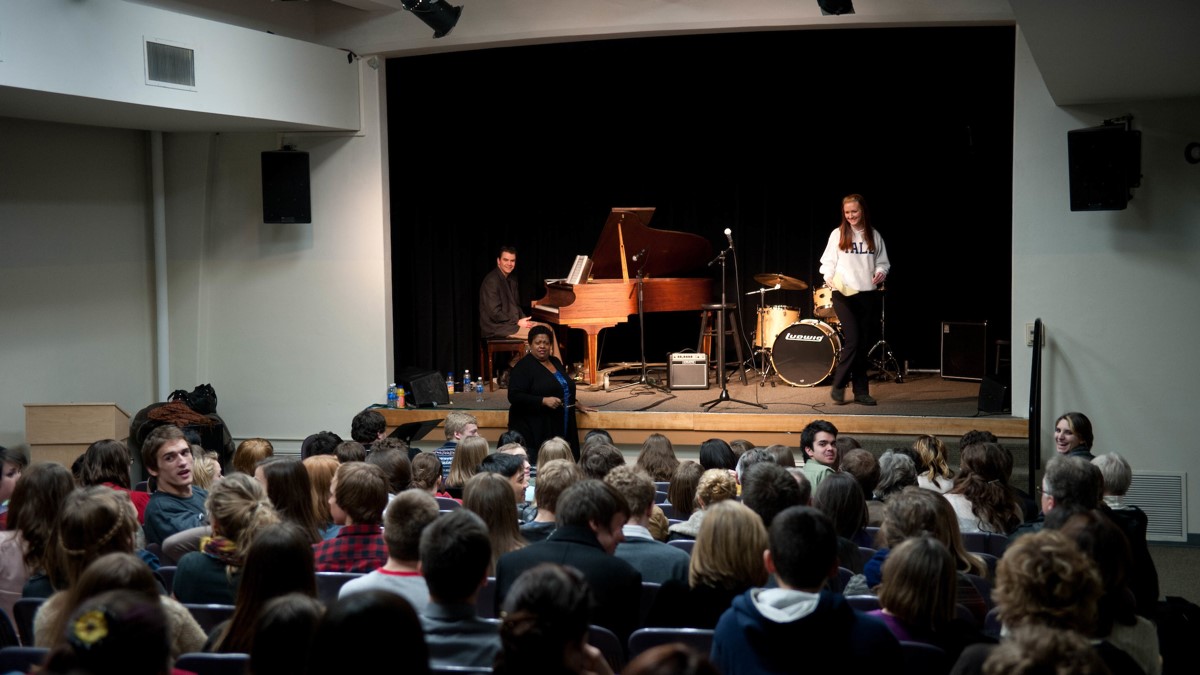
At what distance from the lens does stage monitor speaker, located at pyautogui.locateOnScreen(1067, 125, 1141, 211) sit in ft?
25.6

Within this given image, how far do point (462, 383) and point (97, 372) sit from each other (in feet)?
11.5

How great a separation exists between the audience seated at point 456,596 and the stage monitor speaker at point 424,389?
6.99 meters

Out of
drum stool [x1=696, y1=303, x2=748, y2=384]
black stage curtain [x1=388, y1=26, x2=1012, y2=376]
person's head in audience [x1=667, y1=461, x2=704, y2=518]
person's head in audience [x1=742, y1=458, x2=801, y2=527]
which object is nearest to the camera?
person's head in audience [x1=742, y1=458, x2=801, y2=527]

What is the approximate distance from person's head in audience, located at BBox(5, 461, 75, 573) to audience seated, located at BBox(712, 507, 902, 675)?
2.42m

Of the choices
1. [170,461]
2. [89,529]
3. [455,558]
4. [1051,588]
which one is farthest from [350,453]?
[1051,588]

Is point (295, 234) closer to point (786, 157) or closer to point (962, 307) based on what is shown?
point (786, 157)

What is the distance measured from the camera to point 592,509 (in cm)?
353

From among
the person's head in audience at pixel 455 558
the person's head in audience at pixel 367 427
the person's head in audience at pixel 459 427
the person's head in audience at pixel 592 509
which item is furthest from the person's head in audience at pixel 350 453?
the person's head in audience at pixel 455 558

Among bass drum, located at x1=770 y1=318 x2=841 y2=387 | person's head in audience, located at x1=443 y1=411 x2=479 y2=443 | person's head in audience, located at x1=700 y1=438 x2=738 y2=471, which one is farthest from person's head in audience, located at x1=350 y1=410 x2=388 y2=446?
bass drum, located at x1=770 y1=318 x2=841 y2=387

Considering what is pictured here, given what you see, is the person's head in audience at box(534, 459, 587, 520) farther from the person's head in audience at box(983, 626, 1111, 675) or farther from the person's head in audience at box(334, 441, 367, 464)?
the person's head in audience at box(983, 626, 1111, 675)

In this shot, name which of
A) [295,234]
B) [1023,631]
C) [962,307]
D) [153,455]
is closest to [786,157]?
[962,307]

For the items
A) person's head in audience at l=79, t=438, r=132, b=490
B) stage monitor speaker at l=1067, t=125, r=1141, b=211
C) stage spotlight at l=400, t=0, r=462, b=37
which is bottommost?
person's head in audience at l=79, t=438, r=132, b=490

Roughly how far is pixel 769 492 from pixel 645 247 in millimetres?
7071

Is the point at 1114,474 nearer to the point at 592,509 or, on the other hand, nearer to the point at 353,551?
the point at 592,509
